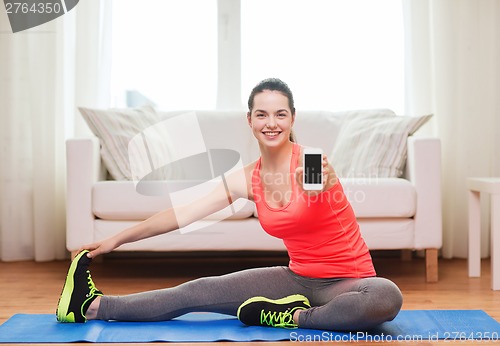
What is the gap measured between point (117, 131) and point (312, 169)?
5.93 ft

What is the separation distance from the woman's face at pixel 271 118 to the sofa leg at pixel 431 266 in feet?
4.43

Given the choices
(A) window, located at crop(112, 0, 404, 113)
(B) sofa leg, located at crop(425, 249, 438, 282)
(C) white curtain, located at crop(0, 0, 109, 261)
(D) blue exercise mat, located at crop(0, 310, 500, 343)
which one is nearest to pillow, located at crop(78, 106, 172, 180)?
(C) white curtain, located at crop(0, 0, 109, 261)

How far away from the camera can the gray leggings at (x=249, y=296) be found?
6.68ft

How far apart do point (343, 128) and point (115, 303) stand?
6.15 feet

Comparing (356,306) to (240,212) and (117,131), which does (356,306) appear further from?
(117,131)

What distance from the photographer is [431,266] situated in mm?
3152

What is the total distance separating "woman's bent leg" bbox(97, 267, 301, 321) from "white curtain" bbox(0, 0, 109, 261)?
1.83m

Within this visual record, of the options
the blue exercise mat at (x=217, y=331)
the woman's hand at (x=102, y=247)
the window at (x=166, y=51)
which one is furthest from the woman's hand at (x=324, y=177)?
the window at (x=166, y=51)

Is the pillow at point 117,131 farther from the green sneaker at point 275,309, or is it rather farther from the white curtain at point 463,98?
the white curtain at point 463,98

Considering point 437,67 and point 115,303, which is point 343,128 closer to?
point 437,67

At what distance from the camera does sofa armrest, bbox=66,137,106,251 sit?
124 inches

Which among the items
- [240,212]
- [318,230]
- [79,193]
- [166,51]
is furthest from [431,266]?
[166,51]

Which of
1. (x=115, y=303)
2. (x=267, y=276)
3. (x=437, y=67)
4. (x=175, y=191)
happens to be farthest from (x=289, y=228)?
(x=437, y=67)

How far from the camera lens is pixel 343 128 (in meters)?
3.71
